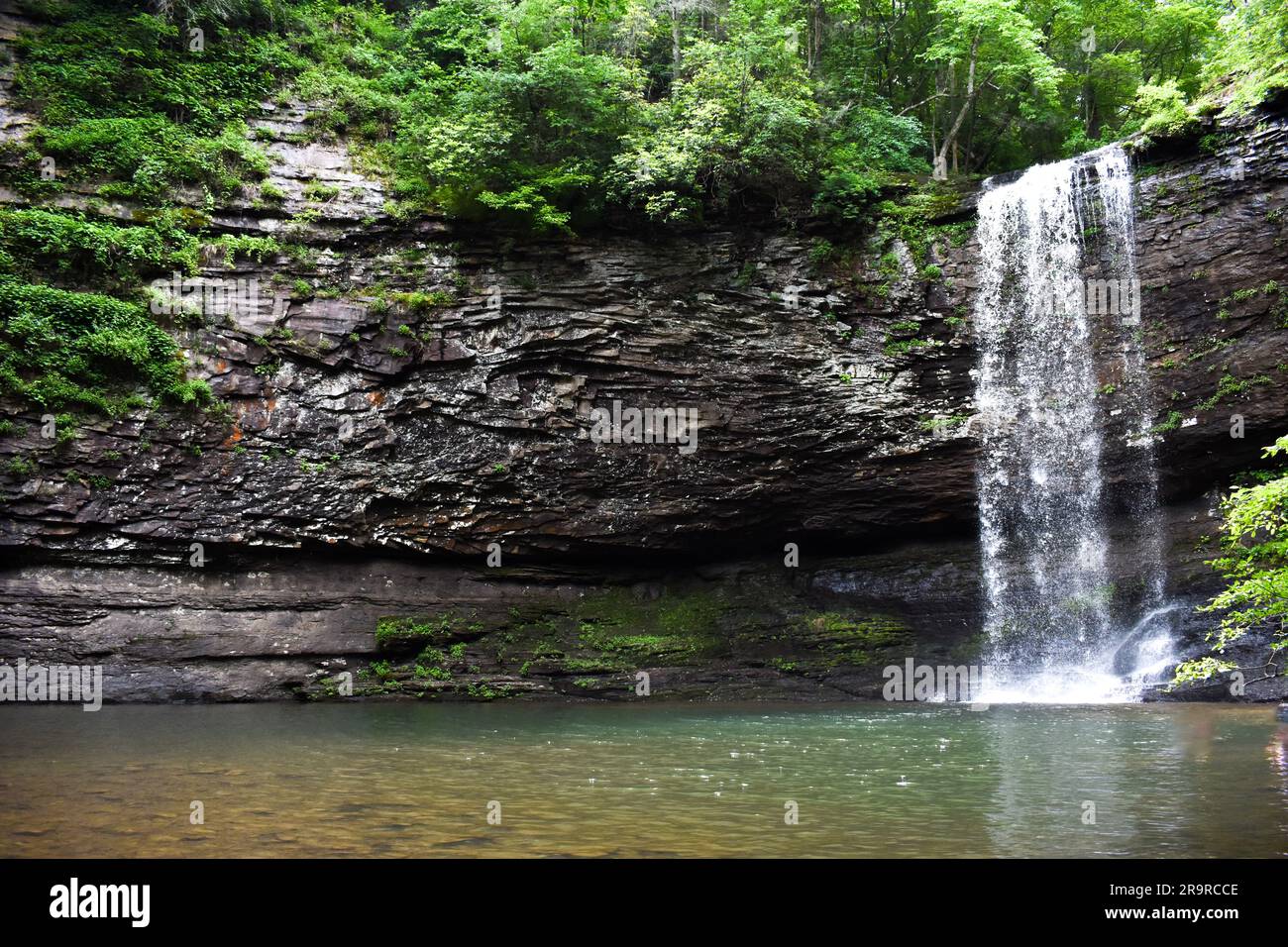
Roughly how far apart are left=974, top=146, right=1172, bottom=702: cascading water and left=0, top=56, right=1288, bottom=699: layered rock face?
36 centimetres

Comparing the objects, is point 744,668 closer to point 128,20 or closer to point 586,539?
point 586,539

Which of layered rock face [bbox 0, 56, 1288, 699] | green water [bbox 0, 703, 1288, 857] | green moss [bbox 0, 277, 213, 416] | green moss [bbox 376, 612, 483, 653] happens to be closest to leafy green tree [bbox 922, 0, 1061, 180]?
layered rock face [bbox 0, 56, 1288, 699]

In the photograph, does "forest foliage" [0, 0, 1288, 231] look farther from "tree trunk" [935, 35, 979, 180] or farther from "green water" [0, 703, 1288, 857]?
"green water" [0, 703, 1288, 857]

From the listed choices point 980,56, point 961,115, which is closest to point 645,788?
point 961,115

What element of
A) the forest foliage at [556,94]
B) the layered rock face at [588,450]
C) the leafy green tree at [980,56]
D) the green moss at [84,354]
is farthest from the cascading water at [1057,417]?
the green moss at [84,354]

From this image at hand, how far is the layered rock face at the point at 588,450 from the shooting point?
1494cm

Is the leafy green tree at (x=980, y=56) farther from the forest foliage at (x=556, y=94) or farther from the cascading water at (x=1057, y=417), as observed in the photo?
the cascading water at (x=1057, y=417)

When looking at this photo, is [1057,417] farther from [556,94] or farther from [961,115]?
[556,94]

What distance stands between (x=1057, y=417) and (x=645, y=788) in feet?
45.9

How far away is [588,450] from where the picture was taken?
56.0ft

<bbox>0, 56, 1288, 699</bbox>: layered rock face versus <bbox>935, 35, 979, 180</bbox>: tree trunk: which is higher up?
<bbox>935, 35, 979, 180</bbox>: tree trunk

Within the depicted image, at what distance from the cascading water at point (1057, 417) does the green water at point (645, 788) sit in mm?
4981

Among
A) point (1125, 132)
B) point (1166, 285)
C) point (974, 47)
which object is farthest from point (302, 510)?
point (1125, 132)

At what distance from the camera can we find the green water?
15.4 ft
